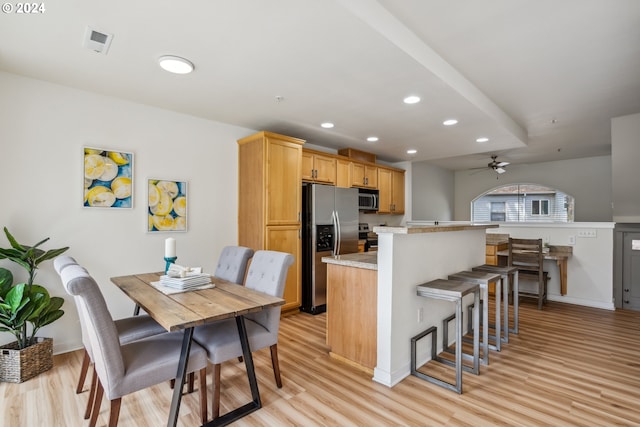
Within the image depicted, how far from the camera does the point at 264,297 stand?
2098 millimetres

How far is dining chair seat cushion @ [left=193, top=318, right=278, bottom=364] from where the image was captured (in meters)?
1.94

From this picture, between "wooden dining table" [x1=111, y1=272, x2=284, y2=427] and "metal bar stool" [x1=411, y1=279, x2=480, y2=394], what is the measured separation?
1221 mm

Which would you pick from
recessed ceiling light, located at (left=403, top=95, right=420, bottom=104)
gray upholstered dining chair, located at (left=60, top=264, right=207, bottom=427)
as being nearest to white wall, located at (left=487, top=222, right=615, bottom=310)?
recessed ceiling light, located at (left=403, top=95, right=420, bottom=104)

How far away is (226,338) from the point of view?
2029mm

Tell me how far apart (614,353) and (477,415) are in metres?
2.00

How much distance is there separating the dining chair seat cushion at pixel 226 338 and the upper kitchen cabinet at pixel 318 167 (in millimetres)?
2588

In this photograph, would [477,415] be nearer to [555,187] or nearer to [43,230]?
[43,230]

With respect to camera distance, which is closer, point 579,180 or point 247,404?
point 247,404

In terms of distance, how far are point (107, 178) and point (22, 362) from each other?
1.69 metres

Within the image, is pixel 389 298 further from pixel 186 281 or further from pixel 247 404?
pixel 186 281

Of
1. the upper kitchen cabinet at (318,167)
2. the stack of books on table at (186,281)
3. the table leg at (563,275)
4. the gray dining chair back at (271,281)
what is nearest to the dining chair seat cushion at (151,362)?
the stack of books on table at (186,281)

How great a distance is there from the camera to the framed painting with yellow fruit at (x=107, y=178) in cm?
309

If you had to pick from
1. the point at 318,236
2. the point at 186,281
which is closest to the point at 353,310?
the point at 186,281

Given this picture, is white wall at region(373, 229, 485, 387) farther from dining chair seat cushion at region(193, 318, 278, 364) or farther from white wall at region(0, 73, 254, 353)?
white wall at region(0, 73, 254, 353)
